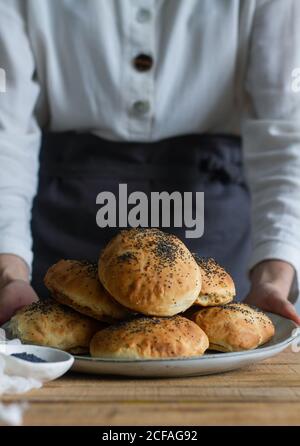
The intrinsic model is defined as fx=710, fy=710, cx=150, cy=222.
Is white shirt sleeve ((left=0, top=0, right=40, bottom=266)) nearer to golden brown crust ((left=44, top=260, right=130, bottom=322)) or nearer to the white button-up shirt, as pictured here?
the white button-up shirt

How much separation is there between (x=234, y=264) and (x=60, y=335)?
2.21 feet

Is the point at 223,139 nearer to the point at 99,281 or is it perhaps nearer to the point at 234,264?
the point at 234,264

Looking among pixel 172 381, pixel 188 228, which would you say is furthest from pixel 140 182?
pixel 172 381

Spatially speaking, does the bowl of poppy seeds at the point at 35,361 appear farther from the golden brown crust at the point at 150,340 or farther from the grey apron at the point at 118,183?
the grey apron at the point at 118,183

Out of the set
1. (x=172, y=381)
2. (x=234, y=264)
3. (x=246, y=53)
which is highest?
(x=246, y=53)

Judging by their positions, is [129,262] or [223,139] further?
[223,139]

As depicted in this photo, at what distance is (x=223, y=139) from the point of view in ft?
4.44

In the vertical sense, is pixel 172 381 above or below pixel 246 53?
below

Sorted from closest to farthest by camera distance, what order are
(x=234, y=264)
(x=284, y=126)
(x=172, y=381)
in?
(x=172, y=381), (x=284, y=126), (x=234, y=264)

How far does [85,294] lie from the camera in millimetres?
814

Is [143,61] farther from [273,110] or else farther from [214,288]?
[214,288]

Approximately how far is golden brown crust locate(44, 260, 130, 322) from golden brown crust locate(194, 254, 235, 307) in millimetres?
94

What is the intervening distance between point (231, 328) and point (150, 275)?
11 cm

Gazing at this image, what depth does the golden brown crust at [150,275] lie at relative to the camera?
0.78 m
